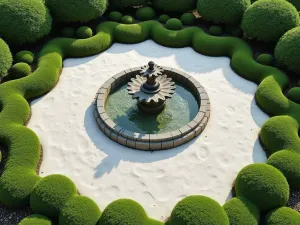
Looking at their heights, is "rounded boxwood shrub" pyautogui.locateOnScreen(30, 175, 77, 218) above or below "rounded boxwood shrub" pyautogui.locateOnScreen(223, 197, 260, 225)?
below

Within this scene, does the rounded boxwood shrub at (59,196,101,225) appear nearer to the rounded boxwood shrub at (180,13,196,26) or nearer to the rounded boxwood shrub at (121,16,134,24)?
the rounded boxwood shrub at (121,16,134,24)

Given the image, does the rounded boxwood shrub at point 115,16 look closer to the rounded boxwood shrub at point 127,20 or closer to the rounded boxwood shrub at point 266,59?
the rounded boxwood shrub at point 127,20

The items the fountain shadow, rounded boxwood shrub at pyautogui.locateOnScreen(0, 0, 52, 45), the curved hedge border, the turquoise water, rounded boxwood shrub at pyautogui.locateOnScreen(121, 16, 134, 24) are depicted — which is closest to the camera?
the curved hedge border

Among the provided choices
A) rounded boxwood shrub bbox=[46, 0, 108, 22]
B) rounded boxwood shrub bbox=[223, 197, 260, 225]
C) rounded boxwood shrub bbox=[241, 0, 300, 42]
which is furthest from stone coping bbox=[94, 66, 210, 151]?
rounded boxwood shrub bbox=[46, 0, 108, 22]

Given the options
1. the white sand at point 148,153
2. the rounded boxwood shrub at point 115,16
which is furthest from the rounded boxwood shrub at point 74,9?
the white sand at point 148,153

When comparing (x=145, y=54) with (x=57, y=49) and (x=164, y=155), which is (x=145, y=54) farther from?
(x=164, y=155)

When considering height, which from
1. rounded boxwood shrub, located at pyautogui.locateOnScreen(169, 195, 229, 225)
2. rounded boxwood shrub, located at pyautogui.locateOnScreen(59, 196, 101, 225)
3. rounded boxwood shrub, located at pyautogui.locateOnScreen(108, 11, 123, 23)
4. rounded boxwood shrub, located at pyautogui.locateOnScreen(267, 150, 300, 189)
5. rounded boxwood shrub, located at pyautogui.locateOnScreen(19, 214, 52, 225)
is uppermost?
rounded boxwood shrub, located at pyautogui.locateOnScreen(108, 11, 123, 23)

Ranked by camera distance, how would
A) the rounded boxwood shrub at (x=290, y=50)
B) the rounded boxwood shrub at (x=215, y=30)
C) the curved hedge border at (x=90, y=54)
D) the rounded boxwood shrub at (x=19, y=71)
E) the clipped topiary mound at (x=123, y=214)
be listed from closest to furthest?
the clipped topiary mound at (x=123, y=214), the curved hedge border at (x=90, y=54), the rounded boxwood shrub at (x=290, y=50), the rounded boxwood shrub at (x=19, y=71), the rounded boxwood shrub at (x=215, y=30)
